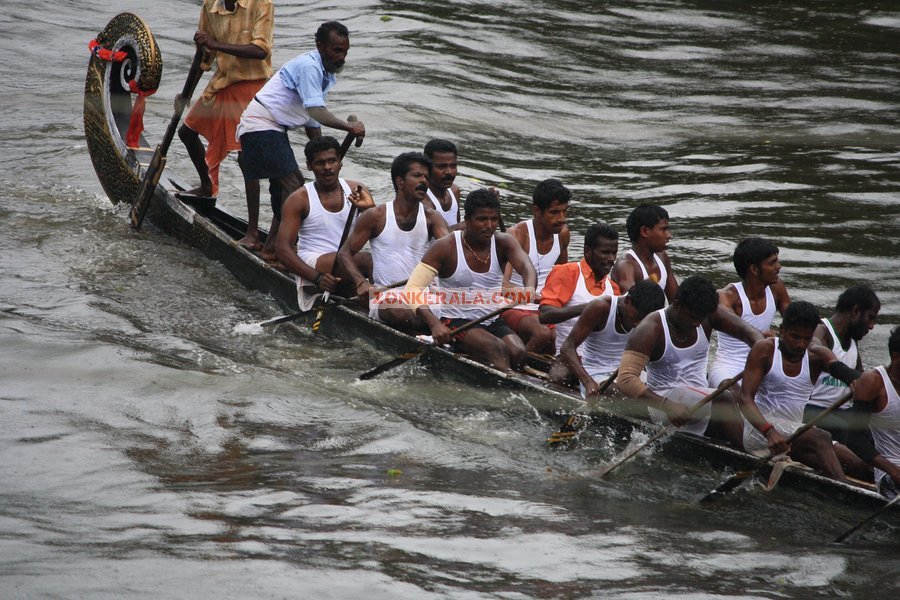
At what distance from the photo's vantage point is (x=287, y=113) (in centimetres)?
888

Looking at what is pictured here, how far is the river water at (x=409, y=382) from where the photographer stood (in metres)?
4.98

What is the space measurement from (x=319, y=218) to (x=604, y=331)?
8.55 feet

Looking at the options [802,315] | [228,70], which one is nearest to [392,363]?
[802,315]

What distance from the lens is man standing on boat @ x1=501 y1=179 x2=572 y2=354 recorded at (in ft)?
24.6

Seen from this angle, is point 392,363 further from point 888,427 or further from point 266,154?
point 888,427

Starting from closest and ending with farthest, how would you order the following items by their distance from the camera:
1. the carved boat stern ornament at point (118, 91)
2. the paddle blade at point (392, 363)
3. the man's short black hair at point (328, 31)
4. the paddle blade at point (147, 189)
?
the paddle blade at point (392, 363), the man's short black hair at point (328, 31), the paddle blade at point (147, 189), the carved boat stern ornament at point (118, 91)

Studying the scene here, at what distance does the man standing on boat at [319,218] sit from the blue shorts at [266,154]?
54 cm

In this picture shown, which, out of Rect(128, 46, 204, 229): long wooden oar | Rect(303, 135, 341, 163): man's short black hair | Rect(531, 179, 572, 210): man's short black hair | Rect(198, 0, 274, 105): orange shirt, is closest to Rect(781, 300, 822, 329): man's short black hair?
Rect(531, 179, 572, 210): man's short black hair

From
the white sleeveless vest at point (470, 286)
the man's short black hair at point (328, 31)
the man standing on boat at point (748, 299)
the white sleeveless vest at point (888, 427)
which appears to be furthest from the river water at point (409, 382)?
the man's short black hair at point (328, 31)

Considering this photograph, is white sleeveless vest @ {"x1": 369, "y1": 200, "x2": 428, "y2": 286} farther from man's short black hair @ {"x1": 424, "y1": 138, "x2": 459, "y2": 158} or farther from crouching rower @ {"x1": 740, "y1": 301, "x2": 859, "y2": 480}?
crouching rower @ {"x1": 740, "y1": 301, "x2": 859, "y2": 480}

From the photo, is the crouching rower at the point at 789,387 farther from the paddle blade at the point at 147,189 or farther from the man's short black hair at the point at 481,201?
the paddle blade at the point at 147,189

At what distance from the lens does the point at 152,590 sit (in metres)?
4.45

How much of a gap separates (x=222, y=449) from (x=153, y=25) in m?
15.0

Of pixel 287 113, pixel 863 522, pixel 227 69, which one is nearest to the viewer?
pixel 863 522
